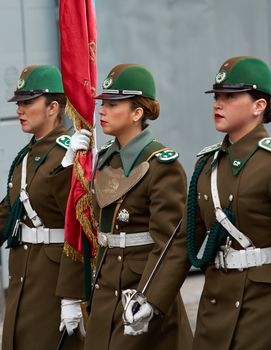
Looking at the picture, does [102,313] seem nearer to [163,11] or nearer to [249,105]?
[249,105]

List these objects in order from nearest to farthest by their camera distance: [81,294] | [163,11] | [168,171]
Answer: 1. [168,171]
2. [81,294]
3. [163,11]

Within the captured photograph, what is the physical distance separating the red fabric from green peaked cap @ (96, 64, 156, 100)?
0.42 metres

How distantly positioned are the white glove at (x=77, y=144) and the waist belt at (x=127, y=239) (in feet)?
1.99

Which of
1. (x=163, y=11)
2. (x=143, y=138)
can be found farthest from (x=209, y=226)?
(x=163, y=11)

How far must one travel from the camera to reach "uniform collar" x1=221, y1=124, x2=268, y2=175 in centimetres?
576

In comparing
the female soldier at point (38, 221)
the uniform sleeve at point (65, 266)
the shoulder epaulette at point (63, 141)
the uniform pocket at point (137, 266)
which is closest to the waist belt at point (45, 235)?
the female soldier at point (38, 221)

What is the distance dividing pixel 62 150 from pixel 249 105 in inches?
65.7

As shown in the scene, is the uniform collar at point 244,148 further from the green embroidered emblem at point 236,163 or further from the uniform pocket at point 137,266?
the uniform pocket at point 137,266

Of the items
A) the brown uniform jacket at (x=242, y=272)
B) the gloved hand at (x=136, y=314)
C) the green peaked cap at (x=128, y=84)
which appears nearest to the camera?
the brown uniform jacket at (x=242, y=272)

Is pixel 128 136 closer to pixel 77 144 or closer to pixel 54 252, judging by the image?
pixel 77 144

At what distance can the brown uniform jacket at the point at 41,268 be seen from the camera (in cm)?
706

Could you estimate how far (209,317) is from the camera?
5855 millimetres

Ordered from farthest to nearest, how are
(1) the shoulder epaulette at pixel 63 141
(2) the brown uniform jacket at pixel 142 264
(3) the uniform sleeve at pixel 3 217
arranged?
(3) the uniform sleeve at pixel 3 217
(1) the shoulder epaulette at pixel 63 141
(2) the brown uniform jacket at pixel 142 264

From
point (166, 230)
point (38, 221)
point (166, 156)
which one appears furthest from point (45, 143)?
point (166, 230)
